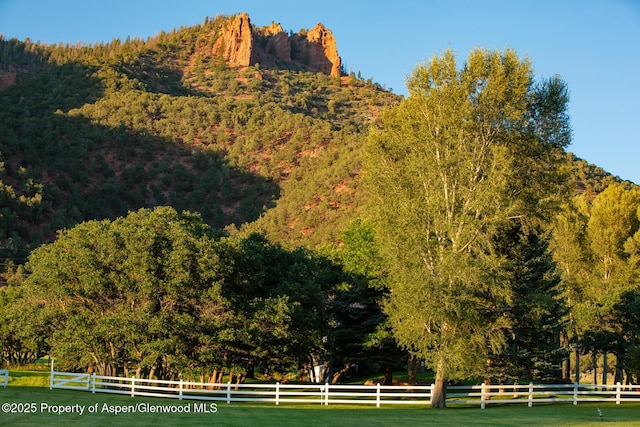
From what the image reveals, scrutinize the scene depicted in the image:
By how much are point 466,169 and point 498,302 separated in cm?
606

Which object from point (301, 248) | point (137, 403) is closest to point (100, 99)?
point (301, 248)

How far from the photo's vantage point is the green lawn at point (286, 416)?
19719 millimetres

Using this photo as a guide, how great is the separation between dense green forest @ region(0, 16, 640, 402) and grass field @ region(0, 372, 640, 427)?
11.5 ft

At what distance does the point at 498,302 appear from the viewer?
98.1 ft

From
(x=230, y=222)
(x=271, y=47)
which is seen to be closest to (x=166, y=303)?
(x=230, y=222)

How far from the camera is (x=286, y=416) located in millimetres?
23328

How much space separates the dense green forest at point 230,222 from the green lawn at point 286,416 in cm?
350

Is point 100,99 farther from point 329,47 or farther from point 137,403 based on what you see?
point 137,403

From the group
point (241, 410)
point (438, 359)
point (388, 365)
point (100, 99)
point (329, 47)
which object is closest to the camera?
point (241, 410)

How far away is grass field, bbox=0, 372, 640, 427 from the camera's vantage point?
782 inches

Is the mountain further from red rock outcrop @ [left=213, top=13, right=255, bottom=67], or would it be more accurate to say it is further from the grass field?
the grass field

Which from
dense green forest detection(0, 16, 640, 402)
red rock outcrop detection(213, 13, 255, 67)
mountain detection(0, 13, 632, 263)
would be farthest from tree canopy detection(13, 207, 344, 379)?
red rock outcrop detection(213, 13, 255, 67)

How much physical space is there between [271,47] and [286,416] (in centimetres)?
17158

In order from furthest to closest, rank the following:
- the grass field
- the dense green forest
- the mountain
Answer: the mountain < the dense green forest < the grass field
